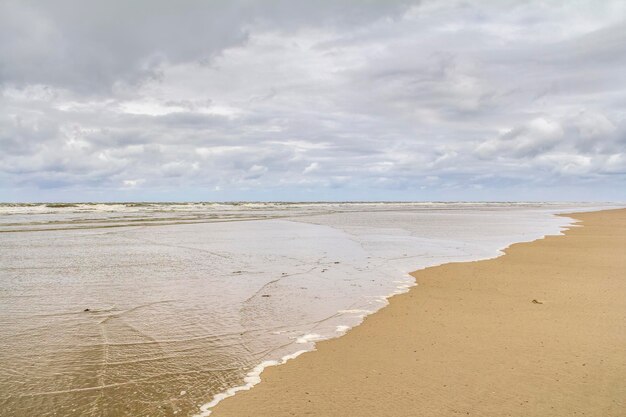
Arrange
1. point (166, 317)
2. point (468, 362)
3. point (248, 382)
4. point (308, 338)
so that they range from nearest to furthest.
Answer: point (248, 382)
point (468, 362)
point (308, 338)
point (166, 317)

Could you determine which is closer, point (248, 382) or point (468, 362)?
point (248, 382)

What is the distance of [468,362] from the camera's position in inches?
234

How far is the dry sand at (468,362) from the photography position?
4.74 m

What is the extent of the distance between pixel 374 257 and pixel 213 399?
12192mm

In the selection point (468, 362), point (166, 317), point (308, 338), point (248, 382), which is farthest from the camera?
point (166, 317)

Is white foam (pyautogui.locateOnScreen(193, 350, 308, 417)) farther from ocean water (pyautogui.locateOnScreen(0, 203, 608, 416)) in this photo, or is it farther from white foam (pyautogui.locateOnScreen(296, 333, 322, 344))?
white foam (pyautogui.locateOnScreen(296, 333, 322, 344))

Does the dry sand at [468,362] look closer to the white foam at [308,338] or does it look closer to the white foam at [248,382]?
the white foam at [248,382]

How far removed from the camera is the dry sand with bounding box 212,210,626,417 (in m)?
4.74

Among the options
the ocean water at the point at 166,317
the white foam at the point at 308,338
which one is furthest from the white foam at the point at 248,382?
the white foam at the point at 308,338

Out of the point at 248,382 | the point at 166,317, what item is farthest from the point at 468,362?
the point at 166,317

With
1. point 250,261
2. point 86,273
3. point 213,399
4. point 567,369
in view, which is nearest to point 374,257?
point 250,261

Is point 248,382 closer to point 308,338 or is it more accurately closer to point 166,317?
point 308,338

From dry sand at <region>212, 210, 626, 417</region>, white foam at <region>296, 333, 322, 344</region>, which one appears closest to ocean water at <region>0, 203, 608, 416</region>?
white foam at <region>296, 333, 322, 344</region>

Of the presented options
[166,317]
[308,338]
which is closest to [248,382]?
[308,338]
